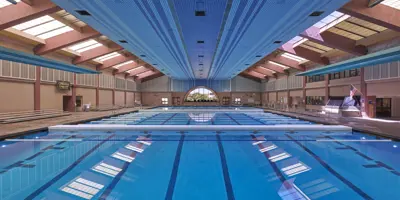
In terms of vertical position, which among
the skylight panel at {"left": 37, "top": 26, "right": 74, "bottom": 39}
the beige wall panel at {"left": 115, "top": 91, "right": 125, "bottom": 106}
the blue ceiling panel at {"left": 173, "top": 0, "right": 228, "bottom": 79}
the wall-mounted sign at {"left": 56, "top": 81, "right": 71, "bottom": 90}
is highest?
the skylight panel at {"left": 37, "top": 26, "right": 74, "bottom": 39}

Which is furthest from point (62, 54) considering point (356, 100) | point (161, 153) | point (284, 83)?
point (284, 83)

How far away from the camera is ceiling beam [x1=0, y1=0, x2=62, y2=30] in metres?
7.20

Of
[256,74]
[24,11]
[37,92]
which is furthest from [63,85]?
[256,74]

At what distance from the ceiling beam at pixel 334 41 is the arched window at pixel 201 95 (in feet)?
62.6

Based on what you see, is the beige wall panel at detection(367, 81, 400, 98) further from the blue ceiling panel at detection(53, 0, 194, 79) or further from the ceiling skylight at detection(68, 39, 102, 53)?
the ceiling skylight at detection(68, 39, 102, 53)

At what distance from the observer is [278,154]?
5.24 m

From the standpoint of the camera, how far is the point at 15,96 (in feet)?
35.2

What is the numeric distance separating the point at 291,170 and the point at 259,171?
22.0 inches

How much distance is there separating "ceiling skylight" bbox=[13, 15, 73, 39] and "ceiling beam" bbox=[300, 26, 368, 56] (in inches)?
406

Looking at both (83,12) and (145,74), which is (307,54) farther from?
(145,74)

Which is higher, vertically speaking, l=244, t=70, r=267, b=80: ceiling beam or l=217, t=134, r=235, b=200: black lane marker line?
l=244, t=70, r=267, b=80: ceiling beam

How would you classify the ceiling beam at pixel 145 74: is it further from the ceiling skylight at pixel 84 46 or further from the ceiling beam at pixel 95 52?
the ceiling skylight at pixel 84 46

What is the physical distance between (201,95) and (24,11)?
23.5m

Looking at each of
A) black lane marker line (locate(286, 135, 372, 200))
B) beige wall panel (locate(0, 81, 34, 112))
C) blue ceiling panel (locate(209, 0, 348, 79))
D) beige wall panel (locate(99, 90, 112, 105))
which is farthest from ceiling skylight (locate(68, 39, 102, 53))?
black lane marker line (locate(286, 135, 372, 200))
